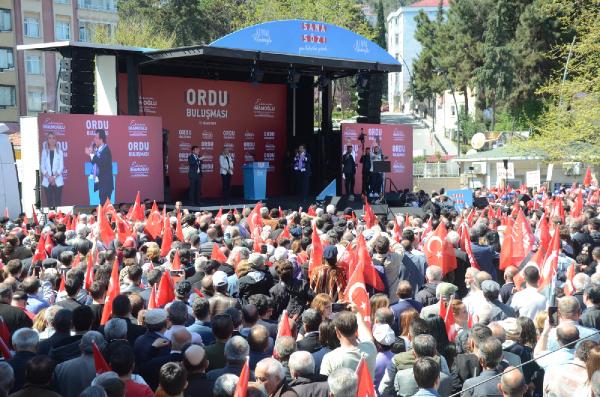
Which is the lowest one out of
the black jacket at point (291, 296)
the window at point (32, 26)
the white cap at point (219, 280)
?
the black jacket at point (291, 296)

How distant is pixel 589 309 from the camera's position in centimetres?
642

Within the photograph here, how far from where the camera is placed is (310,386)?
15.8 feet

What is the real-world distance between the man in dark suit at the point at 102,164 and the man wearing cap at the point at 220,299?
12.8 metres

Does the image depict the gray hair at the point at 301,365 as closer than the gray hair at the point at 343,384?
No

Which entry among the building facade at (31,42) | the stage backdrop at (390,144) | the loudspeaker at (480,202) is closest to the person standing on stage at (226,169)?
the stage backdrop at (390,144)

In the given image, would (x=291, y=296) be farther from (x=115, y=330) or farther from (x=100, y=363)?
(x=100, y=363)

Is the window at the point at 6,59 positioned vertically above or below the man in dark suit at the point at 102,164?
above

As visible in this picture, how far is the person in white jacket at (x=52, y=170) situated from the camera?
18438 millimetres

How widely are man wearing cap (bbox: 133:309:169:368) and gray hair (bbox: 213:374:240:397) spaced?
1081mm

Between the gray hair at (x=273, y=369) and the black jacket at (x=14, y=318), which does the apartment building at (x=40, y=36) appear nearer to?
the black jacket at (x=14, y=318)

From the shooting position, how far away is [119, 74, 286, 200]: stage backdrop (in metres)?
23.4

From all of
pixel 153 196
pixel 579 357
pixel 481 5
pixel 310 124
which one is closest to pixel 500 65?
pixel 481 5

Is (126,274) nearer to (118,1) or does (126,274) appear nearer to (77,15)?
(77,15)

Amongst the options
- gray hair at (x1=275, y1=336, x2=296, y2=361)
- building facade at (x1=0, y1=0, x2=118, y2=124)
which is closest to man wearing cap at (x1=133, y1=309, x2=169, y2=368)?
gray hair at (x1=275, y1=336, x2=296, y2=361)
